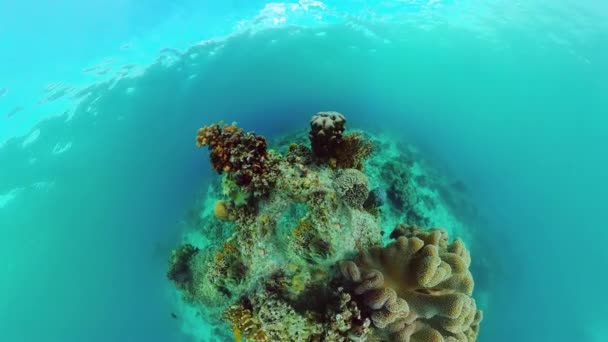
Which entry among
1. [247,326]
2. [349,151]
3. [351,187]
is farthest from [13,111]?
[351,187]

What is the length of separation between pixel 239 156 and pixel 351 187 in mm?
2073

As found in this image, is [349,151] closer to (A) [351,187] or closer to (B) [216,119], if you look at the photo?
(A) [351,187]

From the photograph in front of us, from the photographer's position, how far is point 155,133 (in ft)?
33.4

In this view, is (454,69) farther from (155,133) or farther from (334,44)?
(155,133)

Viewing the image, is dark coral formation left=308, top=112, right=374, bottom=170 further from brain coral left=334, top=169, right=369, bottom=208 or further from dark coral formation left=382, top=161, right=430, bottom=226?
dark coral formation left=382, top=161, right=430, bottom=226

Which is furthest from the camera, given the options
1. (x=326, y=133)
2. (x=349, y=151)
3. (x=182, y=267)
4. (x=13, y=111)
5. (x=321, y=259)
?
(x=13, y=111)

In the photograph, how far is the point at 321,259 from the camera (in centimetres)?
495

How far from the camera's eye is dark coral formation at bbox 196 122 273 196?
5006 millimetres

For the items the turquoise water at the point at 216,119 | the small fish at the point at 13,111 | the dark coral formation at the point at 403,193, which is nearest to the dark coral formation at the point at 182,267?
the turquoise water at the point at 216,119

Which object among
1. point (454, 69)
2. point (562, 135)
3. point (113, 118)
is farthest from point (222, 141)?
point (562, 135)

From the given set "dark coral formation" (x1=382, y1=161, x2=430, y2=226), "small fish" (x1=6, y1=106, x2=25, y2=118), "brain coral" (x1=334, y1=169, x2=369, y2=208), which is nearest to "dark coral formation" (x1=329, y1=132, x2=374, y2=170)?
"brain coral" (x1=334, y1=169, x2=369, y2=208)

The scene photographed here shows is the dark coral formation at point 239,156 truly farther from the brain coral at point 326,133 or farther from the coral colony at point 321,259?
the brain coral at point 326,133

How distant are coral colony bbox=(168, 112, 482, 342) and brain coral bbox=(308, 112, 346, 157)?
20 mm

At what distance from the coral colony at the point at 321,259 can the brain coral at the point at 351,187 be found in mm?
19
